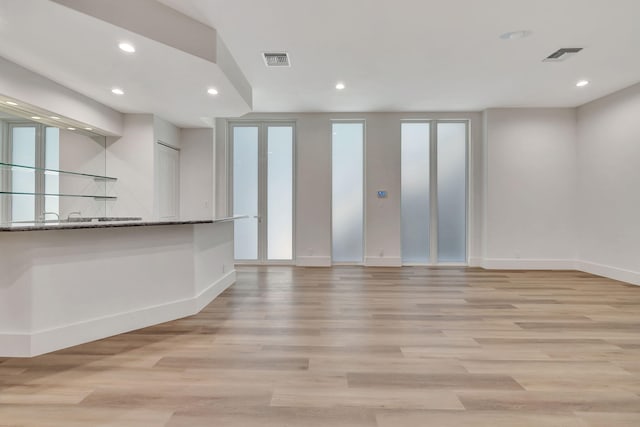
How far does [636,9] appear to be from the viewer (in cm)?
316

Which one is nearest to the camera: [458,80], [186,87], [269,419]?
[269,419]

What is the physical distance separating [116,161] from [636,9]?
7221 millimetres

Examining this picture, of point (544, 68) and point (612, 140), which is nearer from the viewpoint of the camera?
point (544, 68)

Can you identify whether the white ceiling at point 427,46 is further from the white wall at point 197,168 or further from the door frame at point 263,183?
the white wall at point 197,168

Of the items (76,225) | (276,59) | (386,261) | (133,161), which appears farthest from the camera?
(386,261)

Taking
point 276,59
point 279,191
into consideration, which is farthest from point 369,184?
point 276,59

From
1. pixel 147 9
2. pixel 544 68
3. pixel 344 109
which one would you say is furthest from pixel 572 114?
pixel 147 9

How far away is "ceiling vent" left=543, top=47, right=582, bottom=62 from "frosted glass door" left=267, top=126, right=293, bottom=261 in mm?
4615

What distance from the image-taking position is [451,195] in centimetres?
684

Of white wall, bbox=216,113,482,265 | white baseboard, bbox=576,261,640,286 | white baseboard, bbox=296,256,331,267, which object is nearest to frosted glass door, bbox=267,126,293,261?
white wall, bbox=216,113,482,265

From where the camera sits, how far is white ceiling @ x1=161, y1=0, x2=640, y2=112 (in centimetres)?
313

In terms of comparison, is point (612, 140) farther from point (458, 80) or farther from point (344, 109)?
point (344, 109)

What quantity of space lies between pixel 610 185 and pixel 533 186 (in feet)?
3.79

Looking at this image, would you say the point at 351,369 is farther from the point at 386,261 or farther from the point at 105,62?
the point at 386,261
